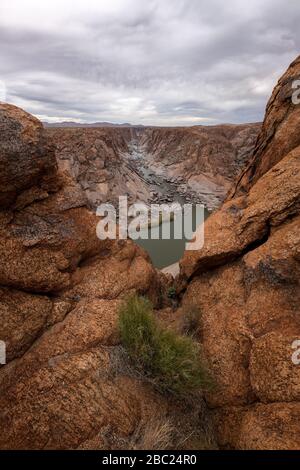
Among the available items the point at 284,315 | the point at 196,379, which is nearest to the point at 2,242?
the point at 196,379

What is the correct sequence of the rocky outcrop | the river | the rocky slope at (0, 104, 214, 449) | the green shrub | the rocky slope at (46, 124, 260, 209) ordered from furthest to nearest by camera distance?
the rocky slope at (46, 124, 260, 209) → the rocky outcrop → the river → the green shrub → the rocky slope at (0, 104, 214, 449)

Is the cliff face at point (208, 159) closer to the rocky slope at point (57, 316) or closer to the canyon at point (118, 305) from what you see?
the canyon at point (118, 305)

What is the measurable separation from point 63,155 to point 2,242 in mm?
33219

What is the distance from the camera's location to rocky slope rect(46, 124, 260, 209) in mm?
37500

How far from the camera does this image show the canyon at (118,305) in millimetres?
5215

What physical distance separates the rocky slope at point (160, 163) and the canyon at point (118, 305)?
1720 centimetres
